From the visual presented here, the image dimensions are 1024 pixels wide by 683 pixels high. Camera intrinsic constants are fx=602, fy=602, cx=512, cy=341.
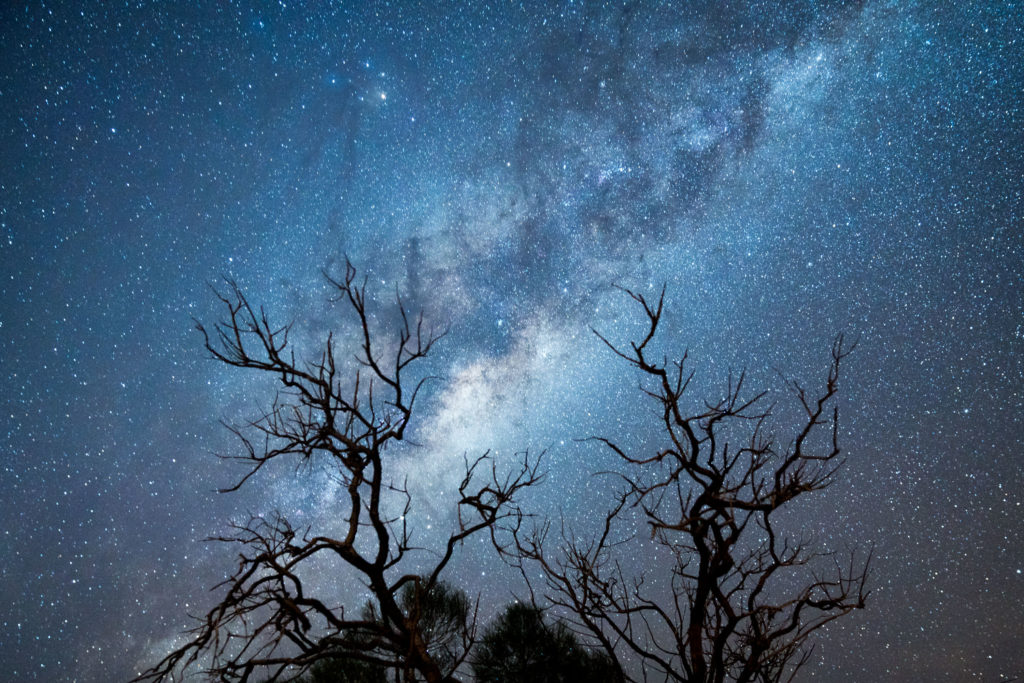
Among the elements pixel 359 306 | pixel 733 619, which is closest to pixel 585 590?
pixel 733 619

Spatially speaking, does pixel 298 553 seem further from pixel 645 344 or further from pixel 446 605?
pixel 446 605

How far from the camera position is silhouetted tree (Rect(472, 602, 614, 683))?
8.91 m

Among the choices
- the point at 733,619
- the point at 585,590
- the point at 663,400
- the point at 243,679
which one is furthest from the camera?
the point at 585,590

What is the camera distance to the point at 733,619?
444cm

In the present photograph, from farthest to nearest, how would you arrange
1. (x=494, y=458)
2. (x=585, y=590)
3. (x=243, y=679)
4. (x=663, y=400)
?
1. (x=494, y=458)
2. (x=585, y=590)
3. (x=663, y=400)
4. (x=243, y=679)

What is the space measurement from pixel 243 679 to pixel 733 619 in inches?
138

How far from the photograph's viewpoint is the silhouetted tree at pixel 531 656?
891cm

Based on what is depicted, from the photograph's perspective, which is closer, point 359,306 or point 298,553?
point 298,553

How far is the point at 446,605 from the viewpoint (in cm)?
912

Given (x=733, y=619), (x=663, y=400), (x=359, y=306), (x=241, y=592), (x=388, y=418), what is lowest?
(x=733, y=619)

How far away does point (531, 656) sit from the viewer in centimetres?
916

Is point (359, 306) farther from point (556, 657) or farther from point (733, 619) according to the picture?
point (556, 657)

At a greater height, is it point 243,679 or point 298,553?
point 298,553

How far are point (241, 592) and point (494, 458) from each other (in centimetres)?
254
